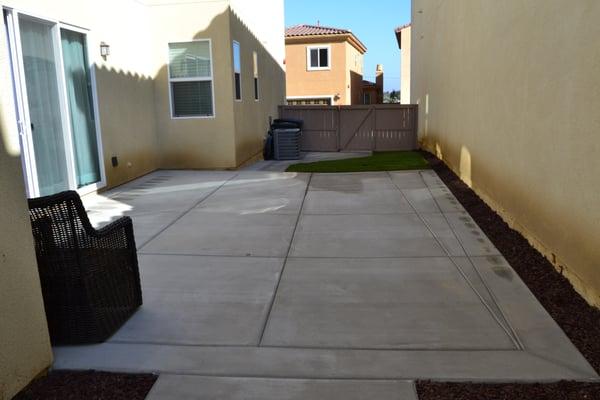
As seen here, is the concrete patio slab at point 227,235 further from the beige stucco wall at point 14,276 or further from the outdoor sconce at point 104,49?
the outdoor sconce at point 104,49

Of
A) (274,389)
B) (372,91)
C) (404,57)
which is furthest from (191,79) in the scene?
(372,91)

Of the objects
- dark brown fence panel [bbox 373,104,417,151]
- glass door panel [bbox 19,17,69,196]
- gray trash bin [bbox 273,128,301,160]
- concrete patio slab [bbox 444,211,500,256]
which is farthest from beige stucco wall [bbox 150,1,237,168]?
dark brown fence panel [bbox 373,104,417,151]

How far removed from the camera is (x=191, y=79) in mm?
11875

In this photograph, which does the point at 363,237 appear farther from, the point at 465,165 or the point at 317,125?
the point at 317,125

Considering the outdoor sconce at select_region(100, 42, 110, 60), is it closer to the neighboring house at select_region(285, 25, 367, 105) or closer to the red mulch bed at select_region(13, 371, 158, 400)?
the red mulch bed at select_region(13, 371, 158, 400)

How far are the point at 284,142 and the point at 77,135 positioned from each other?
7.63 metres

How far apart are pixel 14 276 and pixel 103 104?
7193mm

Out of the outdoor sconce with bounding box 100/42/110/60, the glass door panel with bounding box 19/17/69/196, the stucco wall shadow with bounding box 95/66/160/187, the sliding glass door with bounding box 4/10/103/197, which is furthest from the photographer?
the stucco wall shadow with bounding box 95/66/160/187

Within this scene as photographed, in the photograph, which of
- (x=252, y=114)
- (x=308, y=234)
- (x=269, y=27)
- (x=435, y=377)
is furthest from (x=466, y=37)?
(x=269, y=27)

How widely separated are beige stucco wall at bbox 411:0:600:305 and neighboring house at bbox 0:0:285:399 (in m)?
4.05

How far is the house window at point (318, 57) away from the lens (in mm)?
29141

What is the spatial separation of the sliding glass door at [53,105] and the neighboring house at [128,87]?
0.02 m

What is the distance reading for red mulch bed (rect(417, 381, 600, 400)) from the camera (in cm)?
297

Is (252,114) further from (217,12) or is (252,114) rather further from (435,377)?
(435,377)
